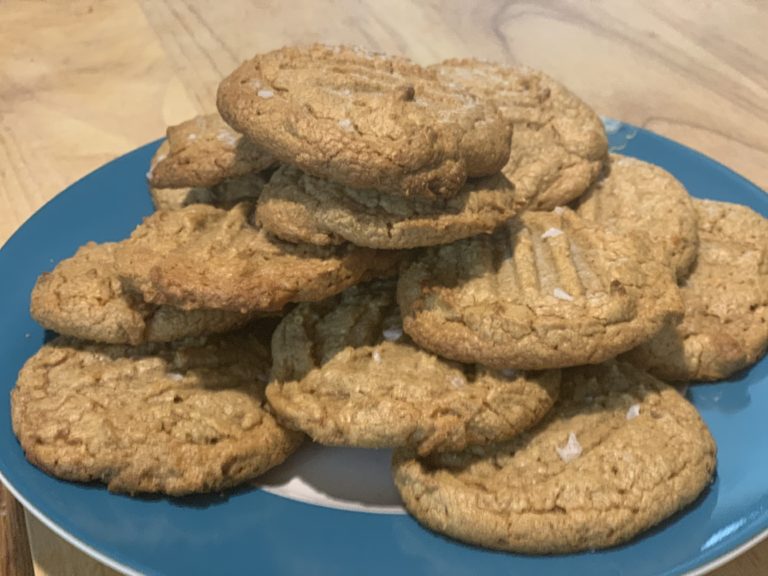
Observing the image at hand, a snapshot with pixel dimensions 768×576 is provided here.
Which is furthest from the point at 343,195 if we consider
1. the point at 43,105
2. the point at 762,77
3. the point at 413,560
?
the point at 762,77

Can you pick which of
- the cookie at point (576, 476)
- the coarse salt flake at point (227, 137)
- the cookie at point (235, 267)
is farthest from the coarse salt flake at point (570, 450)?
the coarse salt flake at point (227, 137)

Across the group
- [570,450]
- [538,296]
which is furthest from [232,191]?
[570,450]

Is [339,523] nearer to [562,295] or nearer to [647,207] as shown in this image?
[562,295]

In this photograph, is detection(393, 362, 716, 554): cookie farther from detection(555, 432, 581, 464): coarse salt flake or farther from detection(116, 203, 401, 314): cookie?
detection(116, 203, 401, 314): cookie

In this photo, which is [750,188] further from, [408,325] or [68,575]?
[68,575]

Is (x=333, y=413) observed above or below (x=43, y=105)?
above

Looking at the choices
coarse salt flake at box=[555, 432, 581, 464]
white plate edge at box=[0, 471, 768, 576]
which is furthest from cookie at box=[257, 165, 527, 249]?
white plate edge at box=[0, 471, 768, 576]

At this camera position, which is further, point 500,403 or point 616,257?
point 616,257
